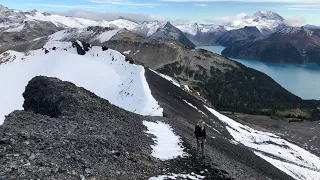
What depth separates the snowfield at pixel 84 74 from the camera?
2975 inches

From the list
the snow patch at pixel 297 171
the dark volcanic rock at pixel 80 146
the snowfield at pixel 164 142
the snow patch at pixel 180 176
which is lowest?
the snow patch at pixel 297 171

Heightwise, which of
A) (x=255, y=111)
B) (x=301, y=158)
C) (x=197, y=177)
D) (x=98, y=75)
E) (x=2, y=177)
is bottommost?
(x=255, y=111)

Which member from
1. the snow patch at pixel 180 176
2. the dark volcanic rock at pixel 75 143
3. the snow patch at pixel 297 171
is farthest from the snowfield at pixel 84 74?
the snow patch at pixel 180 176

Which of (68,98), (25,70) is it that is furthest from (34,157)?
(25,70)

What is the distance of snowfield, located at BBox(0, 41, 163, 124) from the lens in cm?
7558

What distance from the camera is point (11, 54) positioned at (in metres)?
161

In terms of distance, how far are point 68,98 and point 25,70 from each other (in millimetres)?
113588

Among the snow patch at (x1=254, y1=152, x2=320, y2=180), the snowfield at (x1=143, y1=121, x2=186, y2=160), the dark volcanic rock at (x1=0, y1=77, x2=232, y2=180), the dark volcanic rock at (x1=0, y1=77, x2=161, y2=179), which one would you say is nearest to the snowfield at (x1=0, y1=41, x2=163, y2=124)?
the snowfield at (x1=143, y1=121, x2=186, y2=160)

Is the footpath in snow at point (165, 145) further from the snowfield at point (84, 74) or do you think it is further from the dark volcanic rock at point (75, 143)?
the snowfield at point (84, 74)

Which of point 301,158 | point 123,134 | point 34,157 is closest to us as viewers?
point 34,157

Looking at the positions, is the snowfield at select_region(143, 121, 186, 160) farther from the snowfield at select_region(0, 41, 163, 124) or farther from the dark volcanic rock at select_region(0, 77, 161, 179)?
the snowfield at select_region(0, 41, 163, 124)

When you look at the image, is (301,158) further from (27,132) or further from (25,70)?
(25,70)

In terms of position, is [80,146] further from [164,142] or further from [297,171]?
[297,171]

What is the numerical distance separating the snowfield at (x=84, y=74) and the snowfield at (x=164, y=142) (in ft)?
56.4
